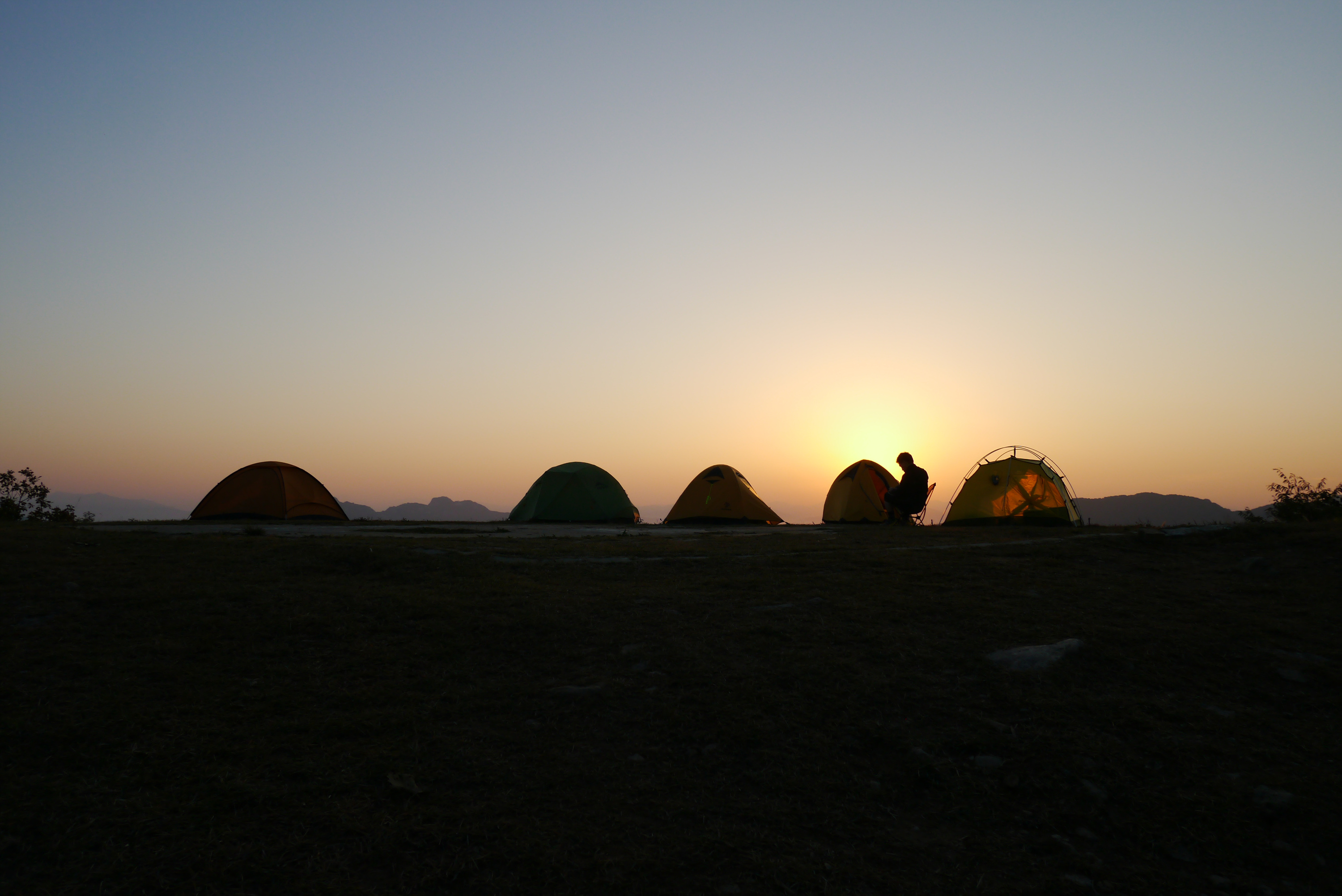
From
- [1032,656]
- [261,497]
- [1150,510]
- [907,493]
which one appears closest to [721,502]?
[907,493]

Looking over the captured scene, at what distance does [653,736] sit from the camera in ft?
16.7

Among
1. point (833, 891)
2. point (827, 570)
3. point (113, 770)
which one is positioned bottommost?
point (833, 891)

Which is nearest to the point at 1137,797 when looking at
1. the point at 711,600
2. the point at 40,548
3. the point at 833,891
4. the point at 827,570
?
the point at 833,891

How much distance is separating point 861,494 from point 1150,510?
4035 cm

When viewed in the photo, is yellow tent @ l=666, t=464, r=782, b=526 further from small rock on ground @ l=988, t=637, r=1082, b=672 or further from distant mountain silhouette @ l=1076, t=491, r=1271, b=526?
small rock on ground @ l=988, t=637, r=1082, b=672

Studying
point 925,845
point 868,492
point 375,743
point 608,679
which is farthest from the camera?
point 868,492

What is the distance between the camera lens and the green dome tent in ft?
84.2

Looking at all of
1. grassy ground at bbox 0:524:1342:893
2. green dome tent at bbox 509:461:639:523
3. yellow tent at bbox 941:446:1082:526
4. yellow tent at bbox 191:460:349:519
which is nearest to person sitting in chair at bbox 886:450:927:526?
yellow tent at bbox 941:446:1082:526

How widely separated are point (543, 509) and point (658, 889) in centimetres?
2252

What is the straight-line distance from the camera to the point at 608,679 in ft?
19.4

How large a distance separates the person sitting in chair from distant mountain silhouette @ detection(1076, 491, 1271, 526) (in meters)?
4.01

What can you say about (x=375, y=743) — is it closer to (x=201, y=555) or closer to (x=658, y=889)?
(x=658, y=889)

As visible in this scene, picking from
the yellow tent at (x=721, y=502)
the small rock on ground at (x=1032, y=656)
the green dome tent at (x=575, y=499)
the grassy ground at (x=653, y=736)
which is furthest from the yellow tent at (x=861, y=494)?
the small rock on ground at (x=1032, y=656)

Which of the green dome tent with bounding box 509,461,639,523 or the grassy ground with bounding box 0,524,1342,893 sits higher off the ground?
the green dome tent with bounding box 509,461,639,523
